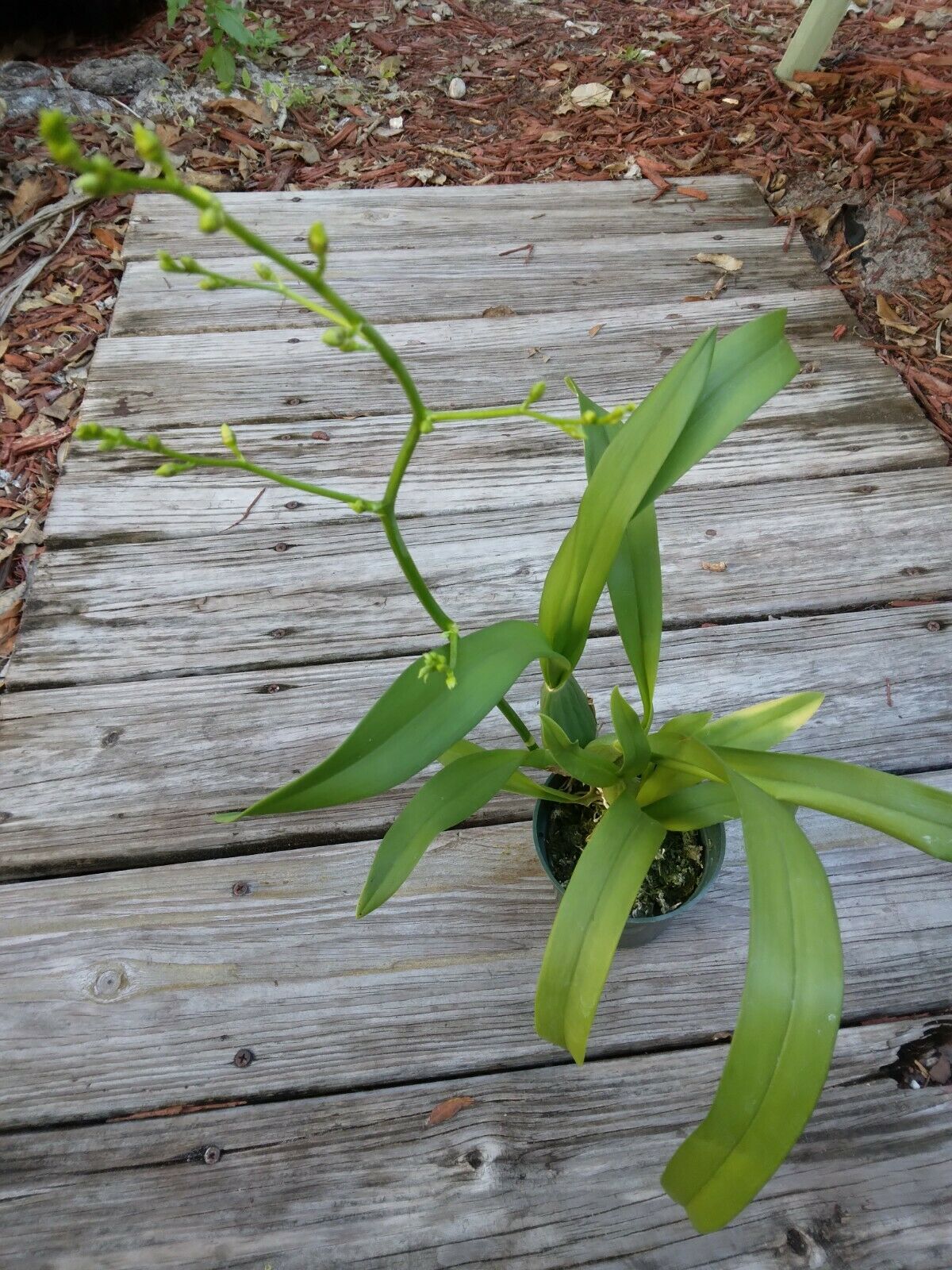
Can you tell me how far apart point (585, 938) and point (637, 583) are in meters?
0.31

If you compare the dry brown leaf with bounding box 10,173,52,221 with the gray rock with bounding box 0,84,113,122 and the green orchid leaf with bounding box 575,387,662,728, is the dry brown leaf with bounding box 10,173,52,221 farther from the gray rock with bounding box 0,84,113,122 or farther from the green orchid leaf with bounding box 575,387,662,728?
the green orchid leaf with bounding box 575,387,662,728

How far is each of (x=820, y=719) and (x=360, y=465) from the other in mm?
770

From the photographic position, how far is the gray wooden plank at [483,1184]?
0.81 m

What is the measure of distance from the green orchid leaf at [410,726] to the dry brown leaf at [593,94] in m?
2.12

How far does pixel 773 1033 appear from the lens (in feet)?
1.82

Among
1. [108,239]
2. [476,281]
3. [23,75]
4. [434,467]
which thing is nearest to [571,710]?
[434,467]

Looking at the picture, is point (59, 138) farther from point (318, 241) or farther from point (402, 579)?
point (402, 579)

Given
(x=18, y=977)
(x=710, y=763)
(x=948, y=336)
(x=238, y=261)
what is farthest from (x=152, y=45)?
(x=710, y=763)

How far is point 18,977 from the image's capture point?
3.11 ft

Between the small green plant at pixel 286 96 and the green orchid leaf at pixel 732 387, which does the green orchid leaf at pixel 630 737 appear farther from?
the small green plant at pixel 286 96

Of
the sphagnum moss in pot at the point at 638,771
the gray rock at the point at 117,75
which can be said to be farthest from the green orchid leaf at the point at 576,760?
the gray rock at the point at 117,75

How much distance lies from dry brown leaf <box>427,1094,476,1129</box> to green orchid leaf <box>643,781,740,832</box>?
0.36 m

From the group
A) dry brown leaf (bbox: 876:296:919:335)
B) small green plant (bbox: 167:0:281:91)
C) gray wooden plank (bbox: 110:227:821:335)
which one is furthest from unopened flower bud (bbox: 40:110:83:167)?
small green plant (bbox: 167:0:281:91)

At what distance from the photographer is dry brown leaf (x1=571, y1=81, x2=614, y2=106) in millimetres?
2240
